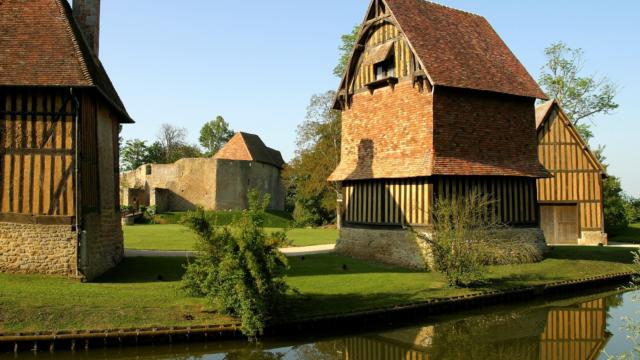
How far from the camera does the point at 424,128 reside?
15.6 meters

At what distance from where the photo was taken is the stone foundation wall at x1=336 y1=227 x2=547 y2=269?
15289mm

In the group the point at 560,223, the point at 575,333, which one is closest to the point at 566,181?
the point at 560,223

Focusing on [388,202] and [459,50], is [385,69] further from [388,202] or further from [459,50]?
[388,202]

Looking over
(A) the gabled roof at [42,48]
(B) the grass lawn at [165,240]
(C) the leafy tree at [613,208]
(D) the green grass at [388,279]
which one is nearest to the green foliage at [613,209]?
(C) the leafy tree at [613,208]

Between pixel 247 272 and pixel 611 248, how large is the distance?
16.8m

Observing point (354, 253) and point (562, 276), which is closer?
point (562, 276)

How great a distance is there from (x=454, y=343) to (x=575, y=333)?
9.69 ft

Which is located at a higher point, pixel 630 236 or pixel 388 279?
pixel 630 236

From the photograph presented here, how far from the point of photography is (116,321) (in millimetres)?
9484

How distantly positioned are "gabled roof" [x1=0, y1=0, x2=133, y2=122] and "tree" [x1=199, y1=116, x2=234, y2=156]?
2041 inches

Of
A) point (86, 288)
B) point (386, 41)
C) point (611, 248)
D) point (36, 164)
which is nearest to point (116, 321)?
point (86, 288)

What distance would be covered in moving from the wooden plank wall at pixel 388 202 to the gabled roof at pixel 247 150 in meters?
22.1

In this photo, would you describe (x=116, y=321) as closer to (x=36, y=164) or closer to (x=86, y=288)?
(x=86, y=288)

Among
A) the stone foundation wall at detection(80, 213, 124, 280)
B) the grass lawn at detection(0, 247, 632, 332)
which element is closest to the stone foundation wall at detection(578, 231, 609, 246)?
the grass lawn at detection(0, 247, 632, 332)
